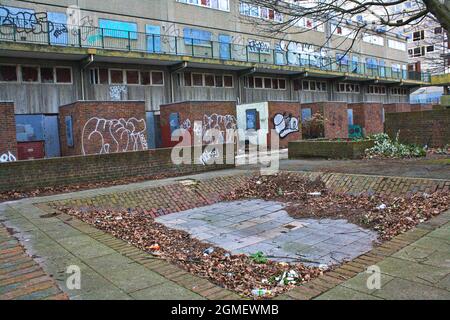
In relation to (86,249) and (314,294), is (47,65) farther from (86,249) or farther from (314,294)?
(314,294)

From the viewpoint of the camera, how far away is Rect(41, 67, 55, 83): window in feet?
70.1

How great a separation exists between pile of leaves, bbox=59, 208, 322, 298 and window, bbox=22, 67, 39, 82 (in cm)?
1582

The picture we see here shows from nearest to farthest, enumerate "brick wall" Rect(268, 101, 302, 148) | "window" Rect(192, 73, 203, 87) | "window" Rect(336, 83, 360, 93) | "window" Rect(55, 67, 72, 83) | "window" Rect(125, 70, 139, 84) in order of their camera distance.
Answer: "window" Rect(55, 67, 72, 83) < "window" Rect(125, 70, 139, 84) < "brick wall" Rect(268, 101, 302, 148) < "window" Rect(192, 73, 203, 87) < "window" Rect(336, 83, 360, 93)

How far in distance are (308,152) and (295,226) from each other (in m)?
9.22

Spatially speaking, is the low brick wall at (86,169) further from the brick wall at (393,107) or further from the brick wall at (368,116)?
the brick wall at (393,107)

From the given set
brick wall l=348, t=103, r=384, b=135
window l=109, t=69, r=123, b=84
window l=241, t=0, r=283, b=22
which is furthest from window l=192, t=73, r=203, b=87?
brick wall l=348, t=103, r=384, b=135

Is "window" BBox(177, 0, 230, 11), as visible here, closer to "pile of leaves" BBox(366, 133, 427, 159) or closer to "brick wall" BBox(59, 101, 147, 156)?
"brick wall" BBox(59, 101, 147, 156)

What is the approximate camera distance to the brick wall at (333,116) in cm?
2725

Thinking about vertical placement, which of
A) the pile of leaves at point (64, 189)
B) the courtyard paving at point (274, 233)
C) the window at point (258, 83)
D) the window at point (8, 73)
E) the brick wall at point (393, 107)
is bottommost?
the courtyard paving at point (274, 233)

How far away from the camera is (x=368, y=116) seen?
31.4 meters

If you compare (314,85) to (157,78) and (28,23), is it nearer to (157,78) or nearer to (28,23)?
(157,78)

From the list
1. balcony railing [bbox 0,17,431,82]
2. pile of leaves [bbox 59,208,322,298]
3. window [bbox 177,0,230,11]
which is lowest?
pile of leaves [bbox 59,208,322,298]

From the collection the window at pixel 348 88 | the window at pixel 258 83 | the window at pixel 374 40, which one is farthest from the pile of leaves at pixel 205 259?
the window at pixel 374 40

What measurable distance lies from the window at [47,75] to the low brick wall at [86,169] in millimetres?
11896
